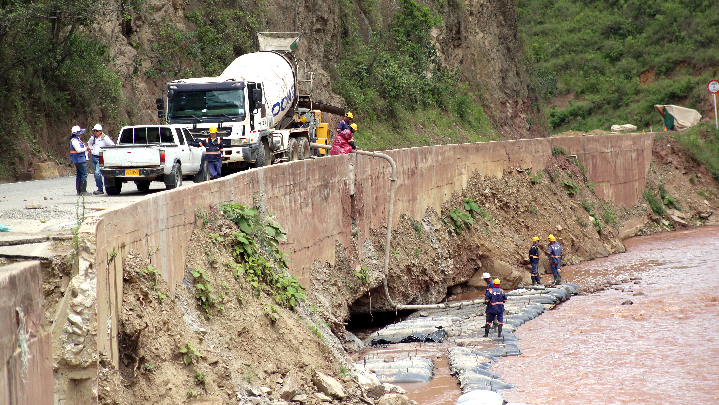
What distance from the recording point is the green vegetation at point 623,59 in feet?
207

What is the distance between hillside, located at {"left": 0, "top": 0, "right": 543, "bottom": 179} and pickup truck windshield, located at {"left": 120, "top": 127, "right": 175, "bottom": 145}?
8.07 metres

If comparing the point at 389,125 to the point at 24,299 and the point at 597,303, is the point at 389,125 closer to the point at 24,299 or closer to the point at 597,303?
the point at 597,303

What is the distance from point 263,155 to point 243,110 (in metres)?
1.28

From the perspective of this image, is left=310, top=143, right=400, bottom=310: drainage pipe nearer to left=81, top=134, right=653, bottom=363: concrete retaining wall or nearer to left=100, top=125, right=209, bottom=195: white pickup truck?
left=81, top=134, right=653, bottom=363: concrete retaining wall

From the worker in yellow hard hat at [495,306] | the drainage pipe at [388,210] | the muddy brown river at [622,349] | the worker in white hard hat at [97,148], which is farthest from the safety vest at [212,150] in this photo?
the muddy brown river at [622,349]

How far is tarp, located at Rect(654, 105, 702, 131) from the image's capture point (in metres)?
50.8

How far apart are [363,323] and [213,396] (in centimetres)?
1053

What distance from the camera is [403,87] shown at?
135ft

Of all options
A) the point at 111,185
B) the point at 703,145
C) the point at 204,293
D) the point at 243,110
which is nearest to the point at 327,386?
the point at 204,293

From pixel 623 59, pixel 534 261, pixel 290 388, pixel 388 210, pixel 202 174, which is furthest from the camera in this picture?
pixel 623 59

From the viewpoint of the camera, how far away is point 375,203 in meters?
18.7

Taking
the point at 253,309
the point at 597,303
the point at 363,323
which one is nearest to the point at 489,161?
the point at 597,303

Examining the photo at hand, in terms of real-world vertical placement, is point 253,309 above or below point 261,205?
below

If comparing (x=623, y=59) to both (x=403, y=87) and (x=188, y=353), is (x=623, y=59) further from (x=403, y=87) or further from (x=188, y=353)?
(x=188, y=353)
